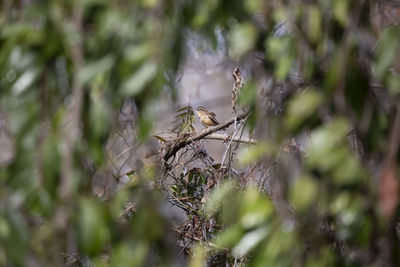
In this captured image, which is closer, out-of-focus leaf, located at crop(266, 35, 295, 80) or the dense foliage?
the dense foliage

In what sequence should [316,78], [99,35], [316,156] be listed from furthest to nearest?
[316,78]
[99,35]
[316,156]

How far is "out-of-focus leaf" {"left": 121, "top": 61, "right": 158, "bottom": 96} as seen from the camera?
95 cm

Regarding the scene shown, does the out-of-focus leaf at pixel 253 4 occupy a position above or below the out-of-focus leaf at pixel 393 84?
above

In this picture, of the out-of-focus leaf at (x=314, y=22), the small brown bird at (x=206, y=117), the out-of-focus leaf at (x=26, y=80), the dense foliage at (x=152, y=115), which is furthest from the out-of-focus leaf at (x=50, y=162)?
the small brown bird at (x=206, y=117)

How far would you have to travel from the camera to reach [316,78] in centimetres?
113

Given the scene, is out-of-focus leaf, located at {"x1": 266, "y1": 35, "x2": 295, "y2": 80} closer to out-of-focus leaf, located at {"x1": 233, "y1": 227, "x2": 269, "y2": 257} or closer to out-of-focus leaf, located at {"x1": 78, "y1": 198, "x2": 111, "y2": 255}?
out-of-focus leaf, located at {"x1": 233, "y1": 227, "x2": 269, "y2": 257}

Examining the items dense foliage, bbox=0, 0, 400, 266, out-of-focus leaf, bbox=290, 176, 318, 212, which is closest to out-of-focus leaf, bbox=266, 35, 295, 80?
dense foliage, bbox=0, 0, 400, 266

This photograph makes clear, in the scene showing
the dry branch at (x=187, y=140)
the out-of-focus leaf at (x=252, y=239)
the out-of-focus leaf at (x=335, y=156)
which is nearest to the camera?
the out-of-focus leaf at (x=335, y=156)

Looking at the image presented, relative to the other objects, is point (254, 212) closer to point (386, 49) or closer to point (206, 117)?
point (386, 49)

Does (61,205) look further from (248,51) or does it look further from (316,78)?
(316,78)

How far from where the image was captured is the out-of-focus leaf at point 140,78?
95cm

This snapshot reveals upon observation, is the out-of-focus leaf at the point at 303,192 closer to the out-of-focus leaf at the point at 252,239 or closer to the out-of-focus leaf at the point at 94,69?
the out-of-focus leaf at the point at 252,239

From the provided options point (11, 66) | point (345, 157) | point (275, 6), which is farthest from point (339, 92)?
point (11, 66)

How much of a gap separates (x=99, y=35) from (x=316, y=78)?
1.43ft
